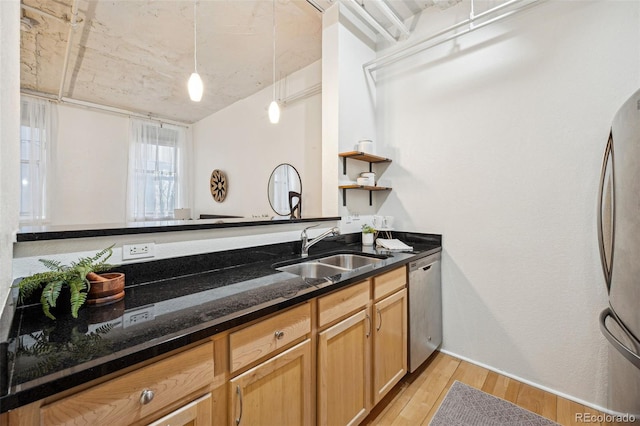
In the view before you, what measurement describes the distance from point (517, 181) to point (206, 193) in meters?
4.55

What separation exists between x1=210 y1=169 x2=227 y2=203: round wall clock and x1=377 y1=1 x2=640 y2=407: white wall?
3.00 meters

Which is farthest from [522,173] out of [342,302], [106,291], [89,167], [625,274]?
[89,167]

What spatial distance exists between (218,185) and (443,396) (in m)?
4.04

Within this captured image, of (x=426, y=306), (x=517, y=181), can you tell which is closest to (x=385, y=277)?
(x=426, y=306)

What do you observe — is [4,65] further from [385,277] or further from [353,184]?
[353,184]

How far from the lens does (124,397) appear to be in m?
0.67

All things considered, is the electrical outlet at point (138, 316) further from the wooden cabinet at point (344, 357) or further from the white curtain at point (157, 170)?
the white curtain at point (157, 170)

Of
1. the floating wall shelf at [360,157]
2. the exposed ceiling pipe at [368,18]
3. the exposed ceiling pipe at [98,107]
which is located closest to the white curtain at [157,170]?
the exposed ceiling pipe at [98,107]

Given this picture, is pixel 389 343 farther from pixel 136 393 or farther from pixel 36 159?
pixel 36 159

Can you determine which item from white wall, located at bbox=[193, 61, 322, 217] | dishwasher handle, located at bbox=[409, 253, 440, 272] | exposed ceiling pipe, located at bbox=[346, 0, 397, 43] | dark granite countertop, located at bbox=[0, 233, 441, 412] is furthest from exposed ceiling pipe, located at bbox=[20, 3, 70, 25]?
dishwasher handle, located at bbox=[409, 253, 440, 272]

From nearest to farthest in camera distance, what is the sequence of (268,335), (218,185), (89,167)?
(268,335) → (89,167) → (218,185)

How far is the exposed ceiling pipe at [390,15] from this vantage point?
77.3 inches

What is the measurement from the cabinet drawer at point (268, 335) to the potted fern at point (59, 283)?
52cm

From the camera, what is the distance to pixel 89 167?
4.15 metres
